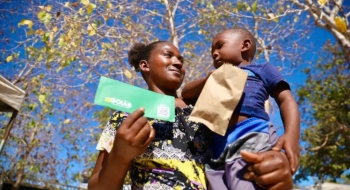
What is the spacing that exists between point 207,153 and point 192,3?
5.10m

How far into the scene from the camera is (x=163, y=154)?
4.86 ft

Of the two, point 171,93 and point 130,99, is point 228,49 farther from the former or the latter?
point 130,99

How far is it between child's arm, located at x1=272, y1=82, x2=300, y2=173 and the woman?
0.08 meters

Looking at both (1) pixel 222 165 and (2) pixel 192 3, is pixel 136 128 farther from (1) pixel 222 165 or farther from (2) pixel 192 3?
(2) pixel 192 3

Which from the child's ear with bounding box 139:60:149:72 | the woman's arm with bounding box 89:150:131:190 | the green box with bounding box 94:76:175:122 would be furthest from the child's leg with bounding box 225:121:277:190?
the child's ear with bounding box 139:60:149:72

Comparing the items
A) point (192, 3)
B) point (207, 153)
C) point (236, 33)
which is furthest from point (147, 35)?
point (207, 153)

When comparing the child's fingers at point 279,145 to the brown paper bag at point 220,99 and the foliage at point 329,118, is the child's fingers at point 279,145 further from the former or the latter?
the foliage at point 329,118

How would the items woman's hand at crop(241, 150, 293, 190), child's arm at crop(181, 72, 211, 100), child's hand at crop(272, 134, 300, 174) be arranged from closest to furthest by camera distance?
woman's hand at crop(241, 150, 293, 190)
child's hand at crop(272, 134, 300, 174)
child's arm at crop(181, 72, 211, 100)

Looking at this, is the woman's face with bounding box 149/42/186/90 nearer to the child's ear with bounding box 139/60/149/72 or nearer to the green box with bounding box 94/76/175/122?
the child's ear with bounding box 139/60/149/72

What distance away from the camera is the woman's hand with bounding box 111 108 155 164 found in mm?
1196

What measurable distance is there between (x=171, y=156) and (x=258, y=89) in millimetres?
538

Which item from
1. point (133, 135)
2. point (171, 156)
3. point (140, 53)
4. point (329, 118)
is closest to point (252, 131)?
point (171, 156)

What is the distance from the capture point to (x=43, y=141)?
377 inches

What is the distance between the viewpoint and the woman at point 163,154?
1.11 m
